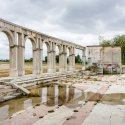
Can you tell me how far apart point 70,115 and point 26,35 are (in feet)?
52.9

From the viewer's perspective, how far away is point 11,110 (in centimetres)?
1175

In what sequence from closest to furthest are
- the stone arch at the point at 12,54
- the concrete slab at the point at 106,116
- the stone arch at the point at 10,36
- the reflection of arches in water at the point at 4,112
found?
the concrete slab at the point at 106,116 → the reflection of arches in water at the point at 4,112 → the stone arch at the point at 10,36 → the stone arch at the point at 12,54

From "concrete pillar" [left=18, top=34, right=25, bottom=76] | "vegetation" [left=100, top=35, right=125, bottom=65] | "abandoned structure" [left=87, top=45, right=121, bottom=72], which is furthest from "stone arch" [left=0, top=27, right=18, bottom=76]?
"vegetation" [left=100, top=35, right=125, bottom=65]

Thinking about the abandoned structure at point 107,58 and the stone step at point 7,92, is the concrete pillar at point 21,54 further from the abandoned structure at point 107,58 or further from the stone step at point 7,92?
the abandoned structure at point 107,58

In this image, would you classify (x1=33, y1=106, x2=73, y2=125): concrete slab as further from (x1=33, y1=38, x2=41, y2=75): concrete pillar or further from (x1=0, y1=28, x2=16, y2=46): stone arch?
(x1=33, y1=38, x2=41, y2=75): concrete pillar

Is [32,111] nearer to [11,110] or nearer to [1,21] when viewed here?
[11,110]

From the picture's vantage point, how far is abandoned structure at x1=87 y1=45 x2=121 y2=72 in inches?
1759

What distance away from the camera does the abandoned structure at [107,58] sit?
44.7 meters

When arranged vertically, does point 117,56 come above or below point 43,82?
above

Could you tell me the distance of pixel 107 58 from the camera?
45.8 meters

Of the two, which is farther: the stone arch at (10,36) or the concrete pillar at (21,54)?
the concrete pillar at (21,54)

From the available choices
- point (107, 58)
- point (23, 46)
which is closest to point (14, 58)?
point (23, 46)

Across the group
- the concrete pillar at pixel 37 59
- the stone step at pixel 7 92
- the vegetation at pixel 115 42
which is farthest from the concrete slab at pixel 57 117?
the vegetation at pixel 115 42

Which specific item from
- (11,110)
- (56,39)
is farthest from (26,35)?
(11,110)
